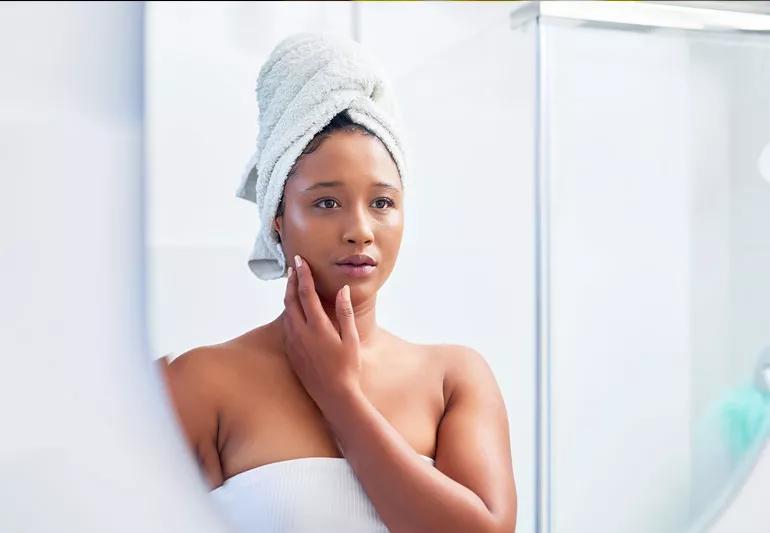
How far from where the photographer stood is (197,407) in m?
0.69

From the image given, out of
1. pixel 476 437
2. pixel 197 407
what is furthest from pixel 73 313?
pixel 476 437

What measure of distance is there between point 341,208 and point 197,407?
19cm

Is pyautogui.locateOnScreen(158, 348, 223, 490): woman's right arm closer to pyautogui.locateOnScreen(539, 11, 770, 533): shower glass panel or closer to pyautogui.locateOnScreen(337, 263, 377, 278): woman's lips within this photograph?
pyautogui.locateOnScreen(337, 263, 377, 278): woman's lips

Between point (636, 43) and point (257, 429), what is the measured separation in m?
0.59

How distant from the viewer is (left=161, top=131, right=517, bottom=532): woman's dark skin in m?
0.68

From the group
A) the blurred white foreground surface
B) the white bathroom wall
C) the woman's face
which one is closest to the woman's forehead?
the woman's face

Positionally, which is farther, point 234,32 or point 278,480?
point 234,32

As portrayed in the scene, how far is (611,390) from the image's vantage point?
98 centimetres

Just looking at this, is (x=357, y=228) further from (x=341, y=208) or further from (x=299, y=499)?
(x=299, y=499)

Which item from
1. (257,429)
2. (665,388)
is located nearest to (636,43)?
(665,388)

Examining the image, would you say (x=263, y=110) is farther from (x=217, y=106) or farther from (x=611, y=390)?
(x=611, y=390)

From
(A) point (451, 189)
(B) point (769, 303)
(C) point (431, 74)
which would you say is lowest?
(B) point (769, 303)

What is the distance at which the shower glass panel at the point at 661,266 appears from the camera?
0.97 metres

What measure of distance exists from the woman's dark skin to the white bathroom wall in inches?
9.4
